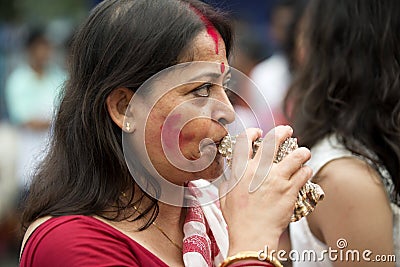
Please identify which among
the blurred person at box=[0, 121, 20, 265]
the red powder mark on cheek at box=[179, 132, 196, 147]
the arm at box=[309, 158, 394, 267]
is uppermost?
the red powder mark on cheek at box=[179, 132, 196, 147]

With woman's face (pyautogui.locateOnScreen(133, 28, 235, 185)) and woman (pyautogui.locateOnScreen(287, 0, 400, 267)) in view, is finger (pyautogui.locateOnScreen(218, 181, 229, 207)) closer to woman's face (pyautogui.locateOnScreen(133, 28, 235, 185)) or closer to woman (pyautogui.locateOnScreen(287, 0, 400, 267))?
woman's face (pyautogui.locateOnScreen(133, 28, 235, 185))

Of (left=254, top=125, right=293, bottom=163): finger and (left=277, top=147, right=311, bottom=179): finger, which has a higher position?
(left=254, top=125, right=293, bottom=163): finger

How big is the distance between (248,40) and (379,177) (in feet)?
16.3

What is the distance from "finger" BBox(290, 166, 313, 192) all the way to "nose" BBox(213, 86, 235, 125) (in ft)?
0.75

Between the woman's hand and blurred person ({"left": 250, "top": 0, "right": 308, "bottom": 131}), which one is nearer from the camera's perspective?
the woman's hand

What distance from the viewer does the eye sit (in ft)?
6.86

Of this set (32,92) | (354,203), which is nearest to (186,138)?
(354,203)

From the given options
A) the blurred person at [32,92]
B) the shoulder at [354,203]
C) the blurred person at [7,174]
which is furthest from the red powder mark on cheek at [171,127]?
the blurred person at [7,174]

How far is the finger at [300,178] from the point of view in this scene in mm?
2021

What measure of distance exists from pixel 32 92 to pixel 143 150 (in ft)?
17.2

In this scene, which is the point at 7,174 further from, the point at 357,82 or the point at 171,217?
the point at 171,217

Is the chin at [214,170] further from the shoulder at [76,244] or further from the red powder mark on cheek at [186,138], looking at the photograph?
the shoulder at [76,244]

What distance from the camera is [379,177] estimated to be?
2.66 m

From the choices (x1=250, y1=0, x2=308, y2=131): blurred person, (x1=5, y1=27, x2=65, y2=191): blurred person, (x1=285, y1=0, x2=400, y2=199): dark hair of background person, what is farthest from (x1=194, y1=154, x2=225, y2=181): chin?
(x1=5, y1=27, x2=65, y2=191): blurred person
